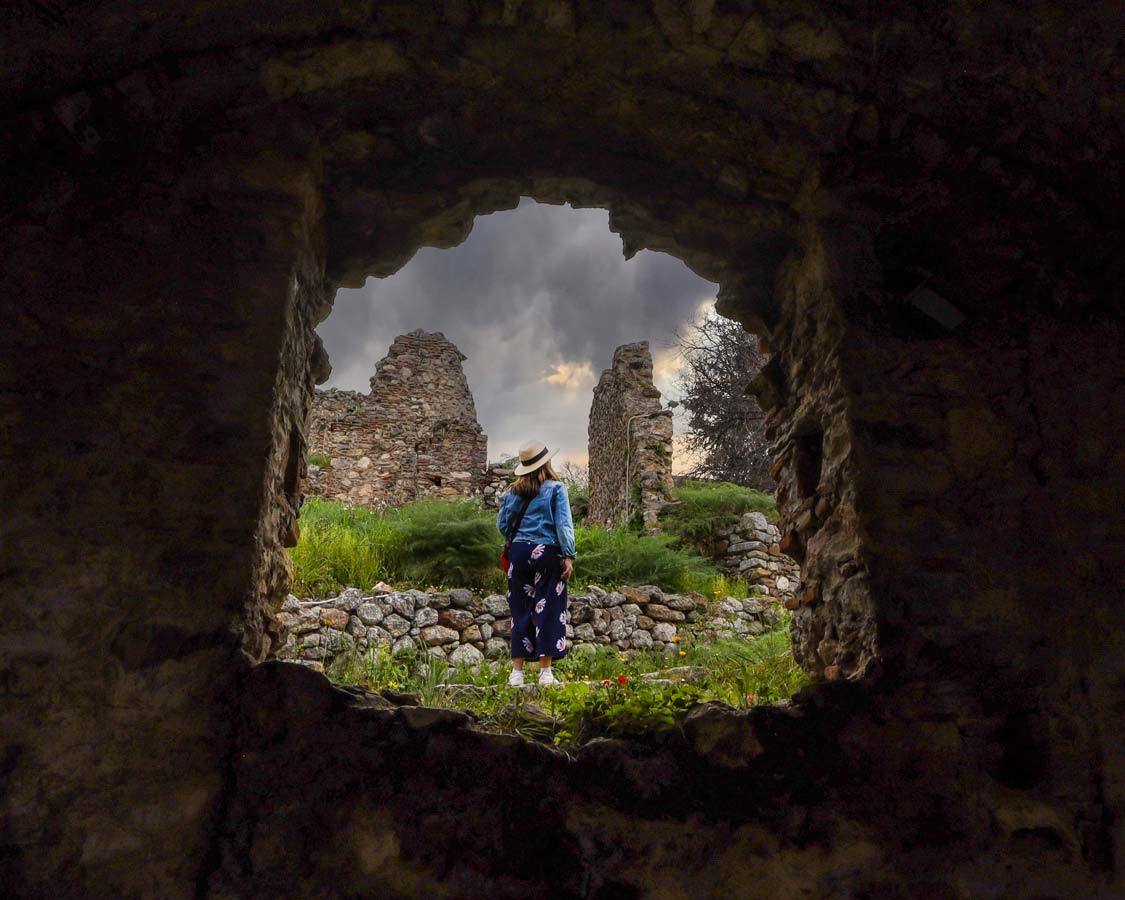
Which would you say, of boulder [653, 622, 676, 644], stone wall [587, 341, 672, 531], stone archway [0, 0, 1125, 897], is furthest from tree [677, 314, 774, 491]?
stone archway [0, 0, 1125, 897]

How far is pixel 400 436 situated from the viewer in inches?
544

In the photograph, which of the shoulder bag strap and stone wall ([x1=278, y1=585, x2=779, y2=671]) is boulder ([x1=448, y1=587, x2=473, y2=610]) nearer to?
stone wall ([x1=278, y1=585, x2=779, y2=671])

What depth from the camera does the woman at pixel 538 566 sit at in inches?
179

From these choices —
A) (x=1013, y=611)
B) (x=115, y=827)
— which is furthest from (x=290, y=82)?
(x=1013, y=611)

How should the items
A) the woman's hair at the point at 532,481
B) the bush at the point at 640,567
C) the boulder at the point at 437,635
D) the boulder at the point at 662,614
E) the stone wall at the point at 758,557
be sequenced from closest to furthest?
the woman's hair at the point at 532,481, the boulder at the point at 437,635, the boulder at the point at 662,614, the bush at the point at 640,567, the stone wall at the point at 758,557

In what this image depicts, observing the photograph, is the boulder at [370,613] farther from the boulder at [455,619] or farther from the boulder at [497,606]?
the boulder at [497,606]

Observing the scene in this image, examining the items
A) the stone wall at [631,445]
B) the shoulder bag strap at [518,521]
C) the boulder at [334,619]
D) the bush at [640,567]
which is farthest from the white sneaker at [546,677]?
the stone wall at [631,445]

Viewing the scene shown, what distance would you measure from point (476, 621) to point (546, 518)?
228 centimetres

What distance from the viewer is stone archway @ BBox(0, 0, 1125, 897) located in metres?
1.80

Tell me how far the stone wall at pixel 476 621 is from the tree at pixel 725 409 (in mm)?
7529

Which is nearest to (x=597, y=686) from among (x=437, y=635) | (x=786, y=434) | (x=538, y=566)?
(x=538, y=566)

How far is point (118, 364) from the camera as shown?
80.9 inches

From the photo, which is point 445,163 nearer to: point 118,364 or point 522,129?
A: point 522,129

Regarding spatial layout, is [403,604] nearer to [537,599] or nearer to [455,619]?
[455,619]
